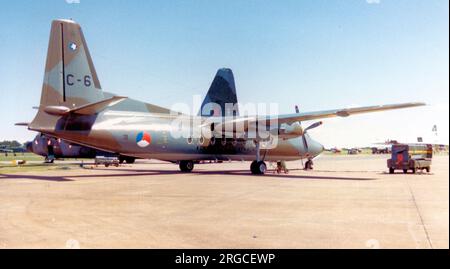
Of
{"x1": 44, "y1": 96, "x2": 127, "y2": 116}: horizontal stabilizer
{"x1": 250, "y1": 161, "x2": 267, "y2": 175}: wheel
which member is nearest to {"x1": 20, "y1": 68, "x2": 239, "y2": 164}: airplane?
{"x1": 44, "y1": 96, "x2": 127, "y2": 116}: horizontal stabilizer

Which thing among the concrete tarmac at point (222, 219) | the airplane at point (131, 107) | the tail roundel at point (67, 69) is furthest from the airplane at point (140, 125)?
the concrete tarmac at point (222, 219)

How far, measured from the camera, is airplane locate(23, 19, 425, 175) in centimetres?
1852

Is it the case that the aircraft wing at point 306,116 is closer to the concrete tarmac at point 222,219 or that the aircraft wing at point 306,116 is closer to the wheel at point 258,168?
the wheel at point 258,168

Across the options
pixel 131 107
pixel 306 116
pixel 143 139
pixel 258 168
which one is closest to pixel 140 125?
pixel 143 139

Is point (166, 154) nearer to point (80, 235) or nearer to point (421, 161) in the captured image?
point (421, 161)

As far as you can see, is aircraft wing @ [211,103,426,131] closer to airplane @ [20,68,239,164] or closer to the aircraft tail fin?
airplane @ [20,68,239,164]

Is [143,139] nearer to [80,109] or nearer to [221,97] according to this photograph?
[80,109]

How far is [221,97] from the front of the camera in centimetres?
3234

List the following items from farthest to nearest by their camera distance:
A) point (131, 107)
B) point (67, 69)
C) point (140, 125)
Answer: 1. point (131, 107)
2. point (140, 125)
3. point (67, 69)

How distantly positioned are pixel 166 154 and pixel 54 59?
802 cm

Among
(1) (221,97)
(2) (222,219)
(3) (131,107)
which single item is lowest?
(2) (222,219)

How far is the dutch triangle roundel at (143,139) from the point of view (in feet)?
71.2

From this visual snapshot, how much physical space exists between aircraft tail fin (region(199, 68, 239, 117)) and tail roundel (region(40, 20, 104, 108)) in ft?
43.9

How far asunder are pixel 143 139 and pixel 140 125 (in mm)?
735
